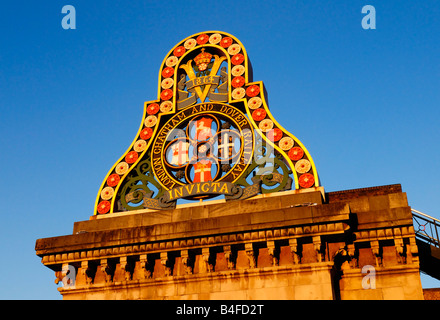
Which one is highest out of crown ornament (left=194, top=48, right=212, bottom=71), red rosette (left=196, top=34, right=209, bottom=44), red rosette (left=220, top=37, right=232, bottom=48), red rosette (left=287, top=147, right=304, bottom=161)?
red rosette (left=196, top=34, right=209, bottom=44)

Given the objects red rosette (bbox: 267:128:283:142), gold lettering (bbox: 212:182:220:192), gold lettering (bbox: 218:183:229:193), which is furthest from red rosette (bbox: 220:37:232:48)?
gold lettering (bbox: 218:183:229:193)

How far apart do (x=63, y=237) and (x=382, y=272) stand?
1204 centimetres

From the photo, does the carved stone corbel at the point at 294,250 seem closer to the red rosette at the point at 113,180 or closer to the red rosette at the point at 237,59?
the red rosette at the point at 113,180

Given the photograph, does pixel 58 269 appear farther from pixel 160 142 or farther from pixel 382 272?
pixel 382 272

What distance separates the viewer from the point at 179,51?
1067 inches

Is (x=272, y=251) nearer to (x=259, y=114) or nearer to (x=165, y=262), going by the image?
(x=165, y=262)

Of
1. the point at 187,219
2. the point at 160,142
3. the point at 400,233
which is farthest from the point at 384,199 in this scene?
the point at 160,142

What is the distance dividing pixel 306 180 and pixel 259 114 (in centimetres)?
392

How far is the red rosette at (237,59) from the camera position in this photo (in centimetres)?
2550

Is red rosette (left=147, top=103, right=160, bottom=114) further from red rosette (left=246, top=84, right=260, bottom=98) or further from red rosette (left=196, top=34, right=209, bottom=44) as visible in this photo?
red rosette (left=246, top=84, right=260, bottom=98)

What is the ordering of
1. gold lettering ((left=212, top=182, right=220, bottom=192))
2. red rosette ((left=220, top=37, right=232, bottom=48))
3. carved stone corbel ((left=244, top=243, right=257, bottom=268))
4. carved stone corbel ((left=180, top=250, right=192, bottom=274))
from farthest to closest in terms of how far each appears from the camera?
red rosette ((left=220, top=37, right=232, bottom=48)) < gold lettering ((left=212, top=182, right=220, bottom=192)) < carved stone corbel ((left=180, top=250, right=192, bottom=274)) < carved stone corbel ((left=244, top=243, right=257, bottom=268))

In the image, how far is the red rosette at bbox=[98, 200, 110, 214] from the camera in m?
23.2

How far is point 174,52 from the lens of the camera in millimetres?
Answer: 27219

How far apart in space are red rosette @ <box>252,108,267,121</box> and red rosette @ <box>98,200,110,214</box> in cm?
720
